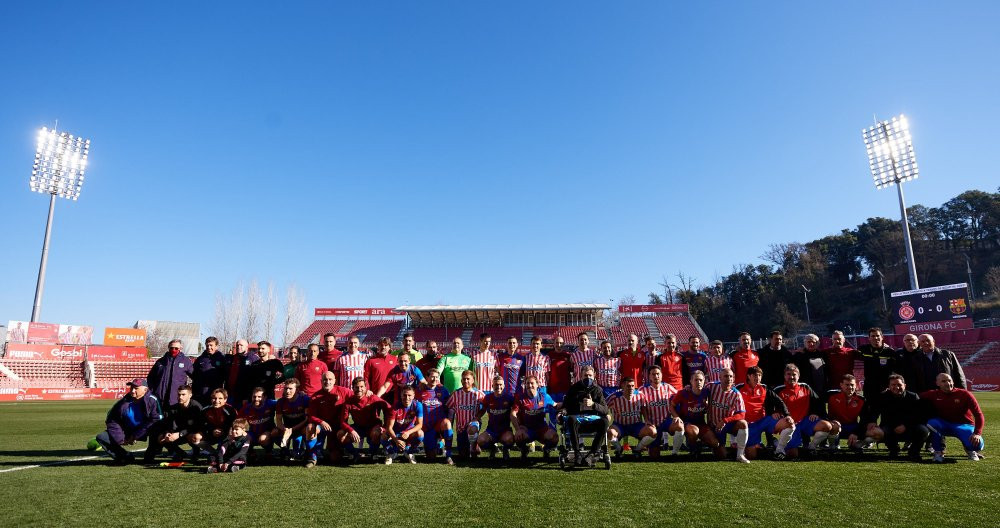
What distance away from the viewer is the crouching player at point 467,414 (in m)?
7.14

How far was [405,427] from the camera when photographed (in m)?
7.12

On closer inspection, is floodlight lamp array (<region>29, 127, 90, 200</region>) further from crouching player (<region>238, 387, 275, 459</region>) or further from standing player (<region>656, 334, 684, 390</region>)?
standing player (<region>656, 334, 684, 390</region>)

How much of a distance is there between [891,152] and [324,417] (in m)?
31.1

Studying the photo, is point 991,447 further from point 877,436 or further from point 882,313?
point 882,313

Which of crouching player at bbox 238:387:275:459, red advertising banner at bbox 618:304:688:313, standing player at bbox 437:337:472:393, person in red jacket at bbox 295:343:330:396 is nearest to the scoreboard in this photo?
red advertising banner at bbox 618:304:688:313

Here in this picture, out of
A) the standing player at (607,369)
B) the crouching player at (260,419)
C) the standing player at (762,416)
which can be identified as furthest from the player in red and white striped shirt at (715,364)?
the crouching player at (260,419)

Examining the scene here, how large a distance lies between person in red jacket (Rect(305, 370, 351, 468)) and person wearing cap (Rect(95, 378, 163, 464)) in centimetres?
224

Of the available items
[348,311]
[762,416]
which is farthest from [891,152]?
[348,311]

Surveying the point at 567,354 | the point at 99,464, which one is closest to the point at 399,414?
the point at 567,354

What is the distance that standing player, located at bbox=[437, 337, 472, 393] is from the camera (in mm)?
8570

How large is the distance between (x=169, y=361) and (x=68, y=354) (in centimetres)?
2919

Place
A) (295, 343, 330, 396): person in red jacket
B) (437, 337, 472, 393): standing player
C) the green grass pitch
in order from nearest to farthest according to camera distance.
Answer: the green grass pitch → (295, 343, 330, 396): person in red jacket → (437, 337, 472, 393): standing player

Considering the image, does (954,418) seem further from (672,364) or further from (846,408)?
(672,364)

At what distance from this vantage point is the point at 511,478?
569 cm
